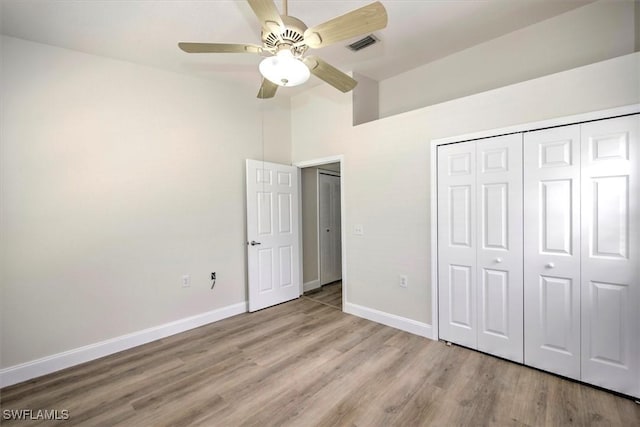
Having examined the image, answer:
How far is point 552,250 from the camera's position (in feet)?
7.39

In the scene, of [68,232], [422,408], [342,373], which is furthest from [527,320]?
[68,232]

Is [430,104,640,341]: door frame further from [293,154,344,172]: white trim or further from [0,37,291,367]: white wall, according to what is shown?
[0,37,291,367]: white wall

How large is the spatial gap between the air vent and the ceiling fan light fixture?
1372 mm

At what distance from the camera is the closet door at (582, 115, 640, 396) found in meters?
1.94

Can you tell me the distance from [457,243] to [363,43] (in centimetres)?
215

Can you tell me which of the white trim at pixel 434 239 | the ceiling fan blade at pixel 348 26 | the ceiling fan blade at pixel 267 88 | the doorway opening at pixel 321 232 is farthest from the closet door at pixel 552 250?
the doorway opening at pixel 321 232

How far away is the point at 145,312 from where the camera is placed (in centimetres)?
298

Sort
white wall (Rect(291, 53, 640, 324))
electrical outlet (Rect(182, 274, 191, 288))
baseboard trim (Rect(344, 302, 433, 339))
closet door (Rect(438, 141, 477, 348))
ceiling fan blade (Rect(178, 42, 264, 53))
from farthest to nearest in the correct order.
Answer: electrical outlet (Rect(182, 274, 191, 288)) → baseboard trim (Rect(344, 302, 433, 339)) → closet door (Rect(438, 141, 477, 348)) → white wall (Rect(291, 53, 640, 324)) → ceiling fan blade (Rect(178, 42, 264, 53))

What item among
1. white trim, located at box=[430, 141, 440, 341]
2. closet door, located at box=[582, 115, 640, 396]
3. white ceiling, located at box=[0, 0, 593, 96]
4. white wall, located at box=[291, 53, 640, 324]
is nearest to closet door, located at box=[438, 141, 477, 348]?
white trim, located at box=[430, 141, 440, 341]

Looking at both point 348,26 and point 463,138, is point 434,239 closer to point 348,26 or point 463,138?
point 463,138

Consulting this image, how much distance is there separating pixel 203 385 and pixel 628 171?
11.3 ft

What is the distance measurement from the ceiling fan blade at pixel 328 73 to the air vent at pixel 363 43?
0.86 meters

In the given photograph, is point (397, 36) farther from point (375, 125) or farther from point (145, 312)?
point (145, 312)

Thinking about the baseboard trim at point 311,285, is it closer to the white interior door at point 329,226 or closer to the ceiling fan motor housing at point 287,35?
the white interior door at point 329,226
